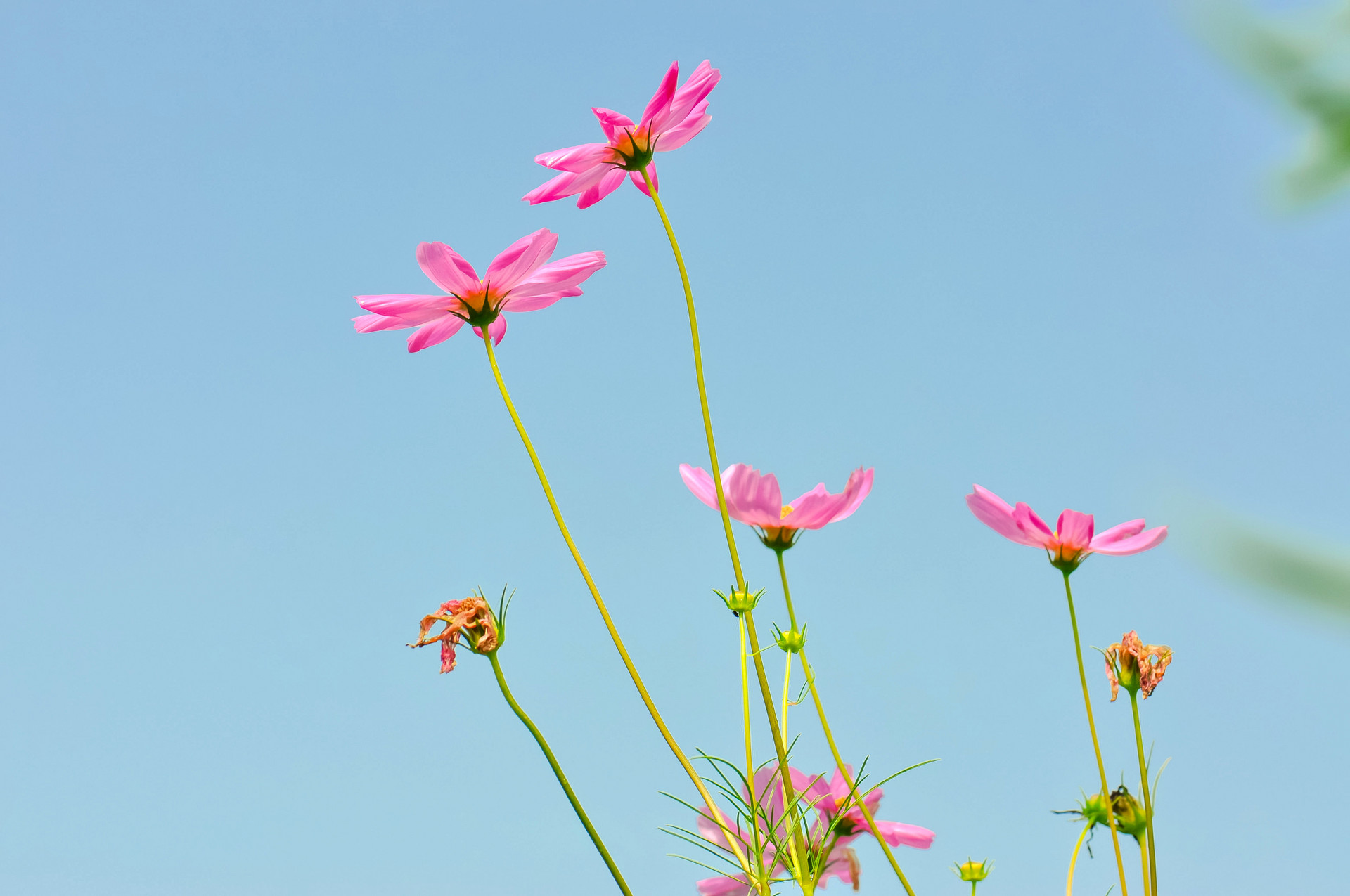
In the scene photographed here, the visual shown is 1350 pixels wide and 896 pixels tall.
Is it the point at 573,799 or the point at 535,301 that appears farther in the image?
the point at 535,301

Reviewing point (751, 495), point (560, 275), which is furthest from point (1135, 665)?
point (560, 275)

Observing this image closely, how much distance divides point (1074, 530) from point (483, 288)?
1.91 ft

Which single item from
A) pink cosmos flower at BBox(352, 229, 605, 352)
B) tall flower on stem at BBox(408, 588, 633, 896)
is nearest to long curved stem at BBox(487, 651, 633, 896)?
tall flower on stem at BBox(408, 588, 633, 896)

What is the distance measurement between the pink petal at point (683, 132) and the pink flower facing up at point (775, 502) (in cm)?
31

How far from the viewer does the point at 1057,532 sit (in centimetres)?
100

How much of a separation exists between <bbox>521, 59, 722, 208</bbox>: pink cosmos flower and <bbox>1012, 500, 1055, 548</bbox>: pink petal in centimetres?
44

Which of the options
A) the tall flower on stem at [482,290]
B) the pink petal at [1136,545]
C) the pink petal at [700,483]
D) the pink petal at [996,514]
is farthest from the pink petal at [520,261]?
the pink petal at [1136,545]

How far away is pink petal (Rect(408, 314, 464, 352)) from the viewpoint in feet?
3.48

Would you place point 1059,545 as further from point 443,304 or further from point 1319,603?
point 1319,603

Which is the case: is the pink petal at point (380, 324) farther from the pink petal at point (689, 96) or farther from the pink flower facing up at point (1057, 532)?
the pink flower facing up at point (1057, 532)

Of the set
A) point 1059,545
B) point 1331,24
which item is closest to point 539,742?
point 1059,545

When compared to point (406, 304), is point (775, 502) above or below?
below

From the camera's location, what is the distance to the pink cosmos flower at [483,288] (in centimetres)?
100

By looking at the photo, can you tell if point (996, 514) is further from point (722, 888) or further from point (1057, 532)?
point (722, 888)
